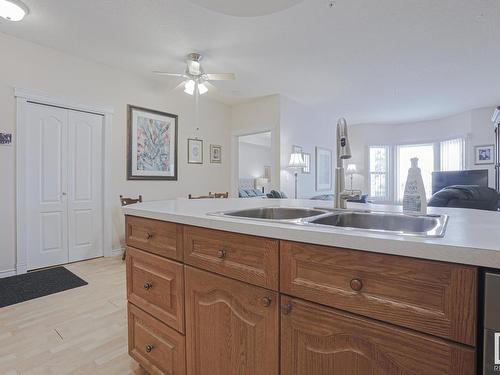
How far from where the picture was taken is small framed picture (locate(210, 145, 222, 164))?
5.15m

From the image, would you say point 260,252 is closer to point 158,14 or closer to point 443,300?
point 443,300

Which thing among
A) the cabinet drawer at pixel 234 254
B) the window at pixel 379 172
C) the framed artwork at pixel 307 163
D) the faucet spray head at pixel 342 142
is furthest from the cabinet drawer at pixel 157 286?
the window at pixel 379 172

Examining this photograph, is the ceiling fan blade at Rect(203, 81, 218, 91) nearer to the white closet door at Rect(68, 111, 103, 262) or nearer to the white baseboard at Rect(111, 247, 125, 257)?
the white closet door at Rect(68, 111, 103, 262)

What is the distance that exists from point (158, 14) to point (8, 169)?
2327 millimetres

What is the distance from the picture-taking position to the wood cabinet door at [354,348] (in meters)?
0.58

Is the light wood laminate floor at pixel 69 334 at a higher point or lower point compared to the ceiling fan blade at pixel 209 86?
lower

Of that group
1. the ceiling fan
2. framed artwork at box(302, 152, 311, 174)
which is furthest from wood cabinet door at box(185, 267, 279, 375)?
framed artwork at box(302, 152, 311, 174)

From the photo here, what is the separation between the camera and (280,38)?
9.75ft

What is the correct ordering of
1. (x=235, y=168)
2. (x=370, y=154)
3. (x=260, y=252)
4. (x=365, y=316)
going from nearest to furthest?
1. (x=365, y=316)
2. (x=260, y=252)
3. (x=235, y=168)
4. (x=370, y=154)

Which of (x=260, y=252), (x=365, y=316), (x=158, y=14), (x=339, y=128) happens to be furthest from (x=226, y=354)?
(x=158, y=14)

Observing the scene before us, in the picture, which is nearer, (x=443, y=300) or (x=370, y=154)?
(x=443, y=300)

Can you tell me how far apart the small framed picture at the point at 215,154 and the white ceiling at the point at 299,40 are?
3.68ft

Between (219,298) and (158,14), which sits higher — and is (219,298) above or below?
below

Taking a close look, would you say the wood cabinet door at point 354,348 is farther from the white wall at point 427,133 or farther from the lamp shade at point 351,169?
the lamp shade at point 351,169
